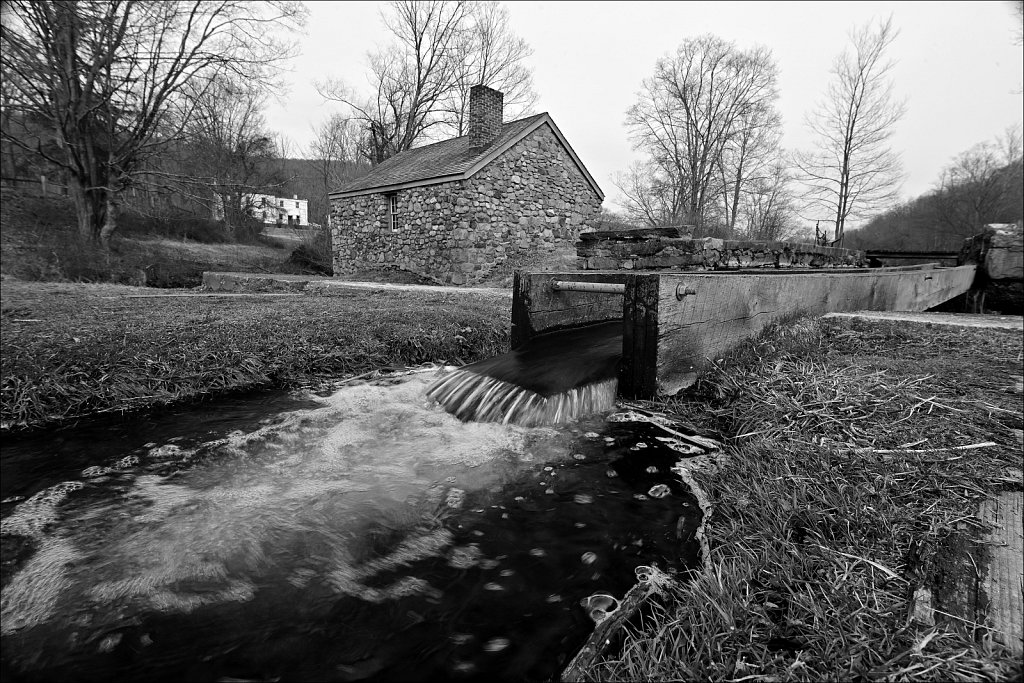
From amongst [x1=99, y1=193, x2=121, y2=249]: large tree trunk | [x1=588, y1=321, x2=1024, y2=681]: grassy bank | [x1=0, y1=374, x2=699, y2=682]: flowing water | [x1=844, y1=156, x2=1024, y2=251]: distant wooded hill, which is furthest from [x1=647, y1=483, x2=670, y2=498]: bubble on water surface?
[x1=844, y1=156, x2=1024, y2=251]: distant wooded hill

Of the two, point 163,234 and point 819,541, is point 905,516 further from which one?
point 163,234

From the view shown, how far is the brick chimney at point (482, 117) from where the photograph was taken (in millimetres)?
14750

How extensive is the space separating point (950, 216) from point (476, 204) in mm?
28723

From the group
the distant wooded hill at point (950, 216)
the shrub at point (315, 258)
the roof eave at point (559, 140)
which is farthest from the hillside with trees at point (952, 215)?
the shrub at point (315, 258)

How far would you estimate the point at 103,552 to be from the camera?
191cm

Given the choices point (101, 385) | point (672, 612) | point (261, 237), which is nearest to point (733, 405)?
point (672, 612)

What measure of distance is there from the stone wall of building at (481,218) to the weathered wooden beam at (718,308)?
9425mm

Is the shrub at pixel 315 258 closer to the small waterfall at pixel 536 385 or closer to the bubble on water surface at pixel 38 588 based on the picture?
the small waterfall at pixel 536 385

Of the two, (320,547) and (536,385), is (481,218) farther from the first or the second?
(320,547)

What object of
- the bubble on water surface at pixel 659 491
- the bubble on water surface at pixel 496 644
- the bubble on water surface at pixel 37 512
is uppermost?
A: the bubble on water surface at pixel 659 491

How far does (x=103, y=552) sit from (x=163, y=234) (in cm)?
2638

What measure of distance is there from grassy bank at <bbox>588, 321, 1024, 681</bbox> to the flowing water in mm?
299

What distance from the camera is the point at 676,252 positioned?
4902 millimetres

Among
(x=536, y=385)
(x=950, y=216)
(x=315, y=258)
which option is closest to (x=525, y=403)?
(x=536, y=385)
